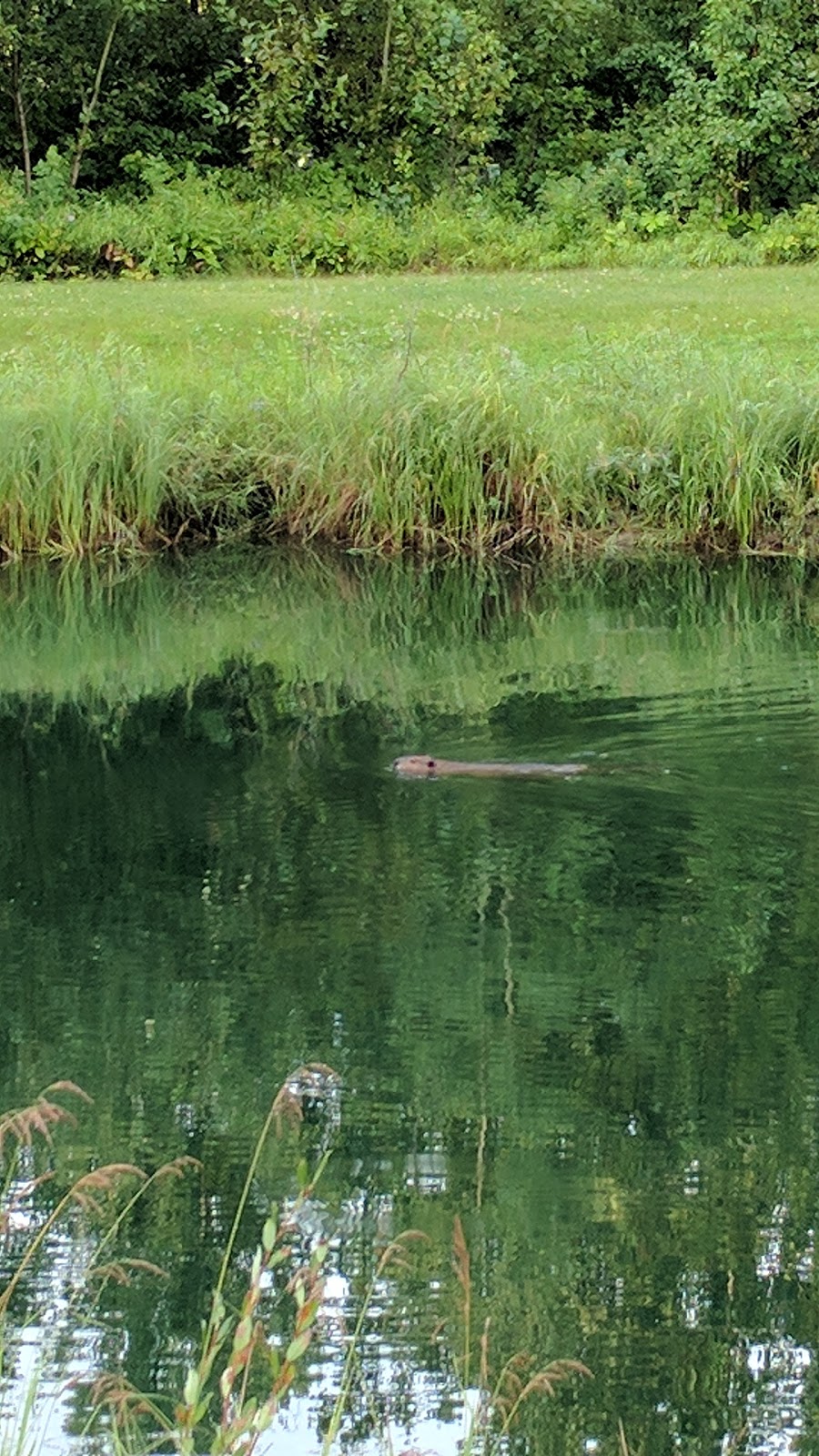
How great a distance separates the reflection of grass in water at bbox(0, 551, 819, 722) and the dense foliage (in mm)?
9244

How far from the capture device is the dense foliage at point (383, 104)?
69.7 ft

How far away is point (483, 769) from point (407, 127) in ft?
49.9

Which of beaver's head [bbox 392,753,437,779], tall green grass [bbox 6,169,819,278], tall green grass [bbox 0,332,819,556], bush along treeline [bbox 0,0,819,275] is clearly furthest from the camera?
bush along treeline [bbox 0,0,819,275]

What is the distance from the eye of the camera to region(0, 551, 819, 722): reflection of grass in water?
32.9 ft

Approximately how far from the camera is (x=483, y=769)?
8.18 meters

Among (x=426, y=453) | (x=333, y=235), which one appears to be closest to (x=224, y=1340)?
(x=426, y=453)

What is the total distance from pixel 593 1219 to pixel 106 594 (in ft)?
27.0

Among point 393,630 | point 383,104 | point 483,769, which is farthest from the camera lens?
point 383,104

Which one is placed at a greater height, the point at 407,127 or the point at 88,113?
the point at 88,113

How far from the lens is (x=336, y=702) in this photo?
32.4 feet

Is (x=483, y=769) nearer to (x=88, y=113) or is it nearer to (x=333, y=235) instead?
(x=333, y=235)

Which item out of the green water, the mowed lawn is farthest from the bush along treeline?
the green water

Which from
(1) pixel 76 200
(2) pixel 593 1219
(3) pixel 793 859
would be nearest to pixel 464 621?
(3) pixel 793 859

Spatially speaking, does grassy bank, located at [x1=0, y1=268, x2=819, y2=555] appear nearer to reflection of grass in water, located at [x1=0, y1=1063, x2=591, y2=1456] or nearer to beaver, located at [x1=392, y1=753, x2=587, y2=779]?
beaver, located at [x1=392, y1=753, x2=587, y2=779]
